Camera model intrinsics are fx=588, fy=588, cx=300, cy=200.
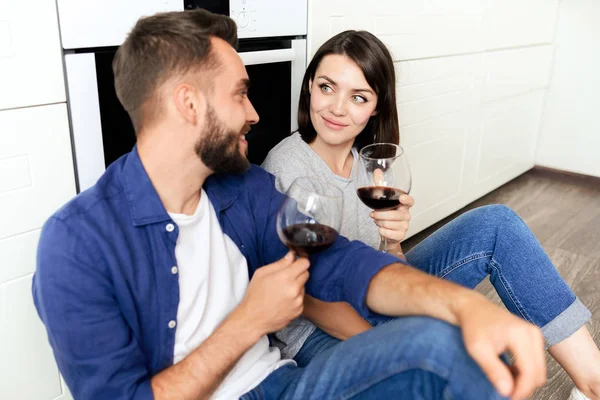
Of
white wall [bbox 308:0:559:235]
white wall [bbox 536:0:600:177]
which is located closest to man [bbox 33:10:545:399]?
white wall [bbox 308:0:559:235]

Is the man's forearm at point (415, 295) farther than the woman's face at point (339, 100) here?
No

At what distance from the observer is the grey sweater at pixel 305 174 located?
133 centimetres

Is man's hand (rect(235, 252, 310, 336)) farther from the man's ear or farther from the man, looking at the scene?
the man's ear

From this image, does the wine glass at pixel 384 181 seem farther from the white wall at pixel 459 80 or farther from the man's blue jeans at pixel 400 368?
the white wall at pixel 459 80

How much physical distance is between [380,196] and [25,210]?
0.74 m

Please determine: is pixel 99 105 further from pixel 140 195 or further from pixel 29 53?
pixel 140 195

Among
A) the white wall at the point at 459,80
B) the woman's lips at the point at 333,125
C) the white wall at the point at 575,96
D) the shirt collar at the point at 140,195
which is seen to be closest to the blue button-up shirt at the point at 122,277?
the shirt collar at the point at 140,195

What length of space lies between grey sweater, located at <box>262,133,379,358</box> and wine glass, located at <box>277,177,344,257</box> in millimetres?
356

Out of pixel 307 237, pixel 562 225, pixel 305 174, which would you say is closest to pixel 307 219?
pixel 307 237

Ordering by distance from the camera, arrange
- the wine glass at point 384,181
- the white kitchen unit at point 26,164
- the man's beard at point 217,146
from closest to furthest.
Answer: the man's beard at point 217,146
the white kitchen unit at point 26,164
the wine glass at point 384,181

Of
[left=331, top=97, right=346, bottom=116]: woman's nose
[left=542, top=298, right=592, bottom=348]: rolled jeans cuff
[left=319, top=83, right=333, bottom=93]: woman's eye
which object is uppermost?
[left=319, top=83, right=333, bottom=93]: woman's eye

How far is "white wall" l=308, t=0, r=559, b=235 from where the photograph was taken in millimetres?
2170

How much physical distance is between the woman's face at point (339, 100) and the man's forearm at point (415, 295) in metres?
0.52

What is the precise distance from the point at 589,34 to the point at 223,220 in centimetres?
330
